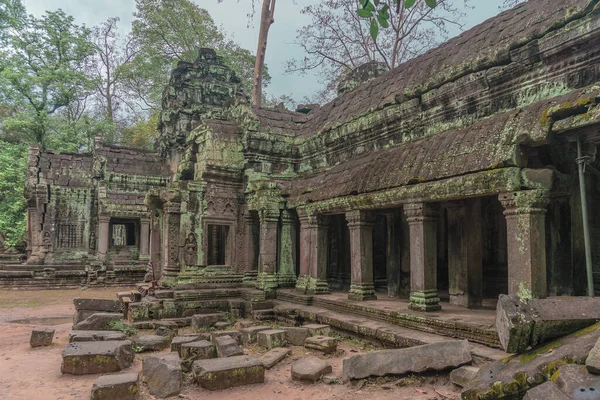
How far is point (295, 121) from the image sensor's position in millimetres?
11477

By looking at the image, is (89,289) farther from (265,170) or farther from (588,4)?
(588,4)

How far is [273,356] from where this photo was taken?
5.89 metres

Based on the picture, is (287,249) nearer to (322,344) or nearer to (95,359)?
(322,344)

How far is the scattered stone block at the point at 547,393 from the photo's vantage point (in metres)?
2.84

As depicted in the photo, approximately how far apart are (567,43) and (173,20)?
2857 cm

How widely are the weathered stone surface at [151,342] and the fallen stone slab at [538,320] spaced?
525 centimetres

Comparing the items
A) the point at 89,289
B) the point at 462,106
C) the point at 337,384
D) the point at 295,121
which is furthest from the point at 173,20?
the point at 337,384

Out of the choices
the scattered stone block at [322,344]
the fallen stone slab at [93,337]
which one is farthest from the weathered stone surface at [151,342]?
the scattered stone block at [322,344]

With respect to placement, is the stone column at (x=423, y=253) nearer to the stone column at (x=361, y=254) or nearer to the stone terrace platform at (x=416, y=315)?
the stone terrace platform at (x=416, y=315)

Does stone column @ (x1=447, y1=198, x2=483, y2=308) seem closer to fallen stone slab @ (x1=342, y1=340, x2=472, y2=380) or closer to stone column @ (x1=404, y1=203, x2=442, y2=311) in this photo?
stone column @ (x1=404, y1=203, x2=442, y2=311)

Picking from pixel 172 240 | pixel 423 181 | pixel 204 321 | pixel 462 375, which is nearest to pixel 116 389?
pixel 462 375

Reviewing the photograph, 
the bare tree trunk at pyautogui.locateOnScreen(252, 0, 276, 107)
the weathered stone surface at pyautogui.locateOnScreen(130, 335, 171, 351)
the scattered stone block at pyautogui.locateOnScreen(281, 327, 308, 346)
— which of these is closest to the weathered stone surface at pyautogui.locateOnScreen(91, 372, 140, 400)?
the weathered stone surface at pyautogui.locateOnScreen(130, 335, 171, 351)

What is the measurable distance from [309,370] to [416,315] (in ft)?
5.98

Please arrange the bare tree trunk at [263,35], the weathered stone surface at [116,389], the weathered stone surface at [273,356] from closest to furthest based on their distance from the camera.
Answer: the weathered stone surface at [116,389] → the weathered stone surface at [273,356] → the bare tree trunk at [263,35]
